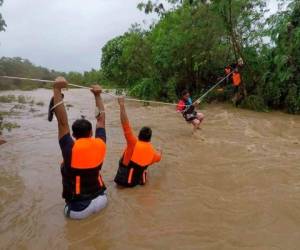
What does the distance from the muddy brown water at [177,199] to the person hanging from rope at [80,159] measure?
0.71 feet

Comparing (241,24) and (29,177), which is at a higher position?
(241,24)

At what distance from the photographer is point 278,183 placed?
651cm

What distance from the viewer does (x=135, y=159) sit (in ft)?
20.1

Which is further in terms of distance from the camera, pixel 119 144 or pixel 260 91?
pixel 260 91

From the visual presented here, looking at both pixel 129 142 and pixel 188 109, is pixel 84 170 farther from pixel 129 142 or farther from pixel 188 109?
pixel 188 109

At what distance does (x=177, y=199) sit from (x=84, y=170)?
5.39 ft

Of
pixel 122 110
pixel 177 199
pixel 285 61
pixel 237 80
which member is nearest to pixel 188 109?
pixel 237 80

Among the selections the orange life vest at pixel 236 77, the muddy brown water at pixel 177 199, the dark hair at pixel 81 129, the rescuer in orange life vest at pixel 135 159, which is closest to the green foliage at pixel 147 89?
the orange life vest at pixel 236 77

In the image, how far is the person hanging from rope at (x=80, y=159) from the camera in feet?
15.4

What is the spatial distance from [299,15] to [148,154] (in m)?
10.6

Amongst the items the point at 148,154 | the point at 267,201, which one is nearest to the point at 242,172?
the point at 267,201

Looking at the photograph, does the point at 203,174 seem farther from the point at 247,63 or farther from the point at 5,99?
the point at 5,99

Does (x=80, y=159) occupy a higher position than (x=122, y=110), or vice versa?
(x=122, y=110)

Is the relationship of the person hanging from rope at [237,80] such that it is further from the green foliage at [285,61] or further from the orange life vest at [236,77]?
the green foliage at [285,61]
